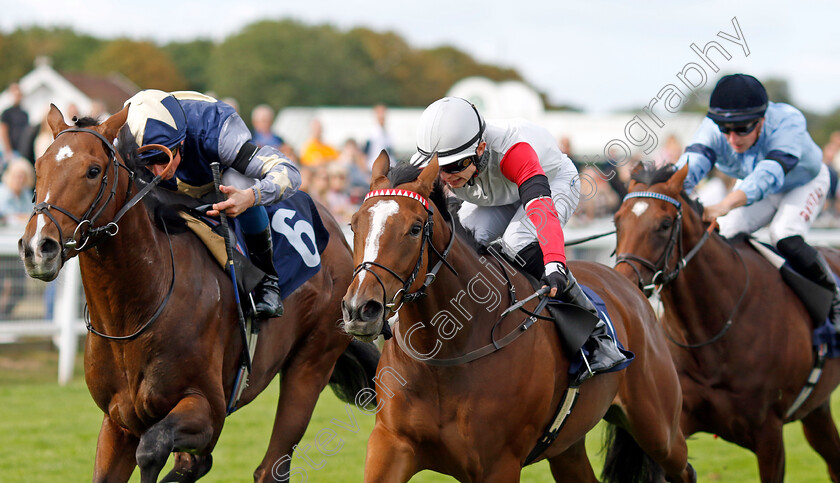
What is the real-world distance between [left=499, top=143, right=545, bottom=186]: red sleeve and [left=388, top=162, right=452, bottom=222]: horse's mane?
366mm

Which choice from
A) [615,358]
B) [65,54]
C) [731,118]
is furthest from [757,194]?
[65,54]

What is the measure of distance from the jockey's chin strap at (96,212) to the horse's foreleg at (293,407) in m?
1.51

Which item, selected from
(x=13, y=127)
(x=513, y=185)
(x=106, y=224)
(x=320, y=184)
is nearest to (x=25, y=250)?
(x=106, y=224)

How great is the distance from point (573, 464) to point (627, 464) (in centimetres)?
59

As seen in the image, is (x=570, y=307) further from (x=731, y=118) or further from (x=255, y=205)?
(x=731, y=118)

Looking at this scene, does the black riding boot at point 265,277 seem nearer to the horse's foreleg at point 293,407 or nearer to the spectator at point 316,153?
the horse's foreleg at point 293,407

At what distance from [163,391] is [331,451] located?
2.70 metres

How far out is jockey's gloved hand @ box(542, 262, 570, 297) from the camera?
362cm

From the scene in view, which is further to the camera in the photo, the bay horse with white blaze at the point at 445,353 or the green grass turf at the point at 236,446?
the green grass turf at the point at 236,446

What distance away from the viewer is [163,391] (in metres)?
3.85

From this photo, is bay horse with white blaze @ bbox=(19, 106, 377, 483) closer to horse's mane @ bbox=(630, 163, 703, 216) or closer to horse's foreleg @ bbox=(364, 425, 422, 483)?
horse's foreleg @ bbox=(364, 425, 422, 483)

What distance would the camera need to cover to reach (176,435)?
3680mm

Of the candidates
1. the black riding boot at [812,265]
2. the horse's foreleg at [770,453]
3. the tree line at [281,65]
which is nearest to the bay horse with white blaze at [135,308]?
the horse's foreleg at [770,453]

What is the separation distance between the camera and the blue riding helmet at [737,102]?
5.43 meters
